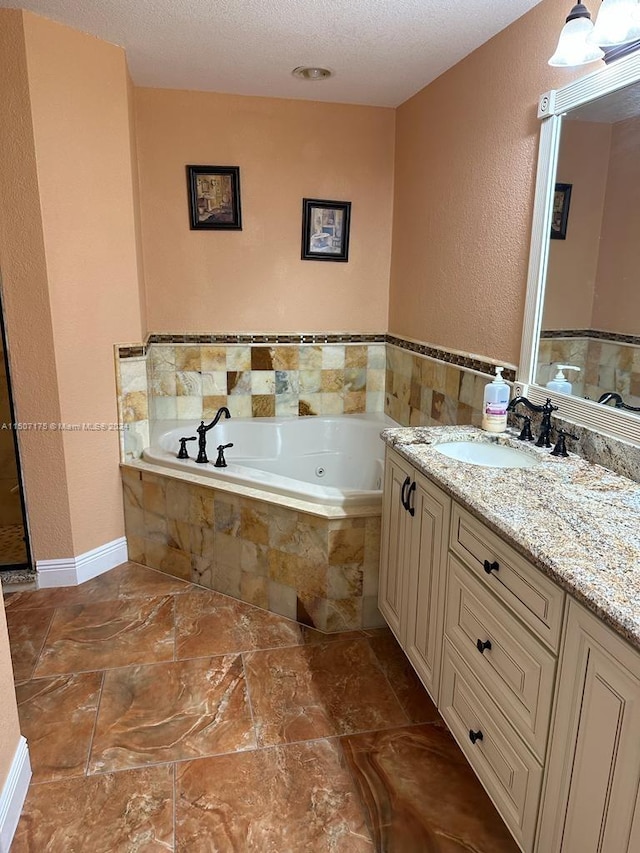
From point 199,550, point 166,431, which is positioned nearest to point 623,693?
point 199,550

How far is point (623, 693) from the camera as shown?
38.0 inches

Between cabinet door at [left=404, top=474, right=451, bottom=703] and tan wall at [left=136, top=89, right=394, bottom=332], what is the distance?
1.97 metres

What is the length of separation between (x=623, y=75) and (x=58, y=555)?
2873mm

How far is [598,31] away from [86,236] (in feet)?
6.72

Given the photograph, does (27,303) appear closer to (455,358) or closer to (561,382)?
(455,358)

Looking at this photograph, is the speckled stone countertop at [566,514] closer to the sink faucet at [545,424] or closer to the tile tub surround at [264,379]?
the sink faucet at [545,424]

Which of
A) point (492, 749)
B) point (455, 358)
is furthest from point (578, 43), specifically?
point (492, 749)

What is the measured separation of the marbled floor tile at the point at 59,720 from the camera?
1778mm

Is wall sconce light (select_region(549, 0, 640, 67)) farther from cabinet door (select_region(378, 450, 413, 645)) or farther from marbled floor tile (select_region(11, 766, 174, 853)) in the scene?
marbled floor tile (select_region(11, 766, 174, 853))

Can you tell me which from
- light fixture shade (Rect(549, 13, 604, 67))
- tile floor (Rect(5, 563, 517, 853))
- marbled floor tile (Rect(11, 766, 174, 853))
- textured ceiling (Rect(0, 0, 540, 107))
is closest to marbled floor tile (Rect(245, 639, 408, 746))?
tile floor (Rect(5, 563, 517, 853))

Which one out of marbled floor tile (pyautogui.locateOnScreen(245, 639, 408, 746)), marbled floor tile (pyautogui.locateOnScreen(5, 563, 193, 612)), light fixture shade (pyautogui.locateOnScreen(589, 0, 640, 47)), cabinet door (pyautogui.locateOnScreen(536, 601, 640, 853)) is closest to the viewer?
cabinet door (pyautogui.locateOnScreen(536, 601, 640, 853))

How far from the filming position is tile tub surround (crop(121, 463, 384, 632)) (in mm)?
2393

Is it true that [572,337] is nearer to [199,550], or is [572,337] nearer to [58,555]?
[199,550]

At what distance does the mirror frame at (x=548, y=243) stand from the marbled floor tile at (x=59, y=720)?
75.3 inches
